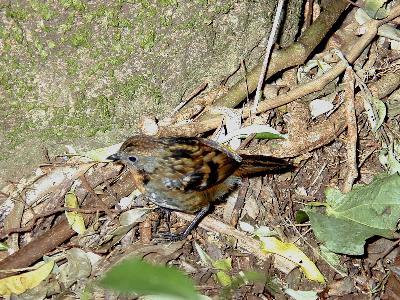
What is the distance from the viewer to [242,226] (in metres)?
4.00

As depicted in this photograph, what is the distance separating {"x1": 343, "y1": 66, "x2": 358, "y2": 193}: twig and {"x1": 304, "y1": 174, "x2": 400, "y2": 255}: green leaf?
23cm

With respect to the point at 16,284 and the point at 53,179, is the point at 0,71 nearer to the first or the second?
the point at 53,179

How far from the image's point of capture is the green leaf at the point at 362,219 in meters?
3.71

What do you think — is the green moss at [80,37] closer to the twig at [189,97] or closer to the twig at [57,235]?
the twig at [189,97]

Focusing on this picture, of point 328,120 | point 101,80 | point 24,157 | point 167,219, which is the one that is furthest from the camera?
point 328,120

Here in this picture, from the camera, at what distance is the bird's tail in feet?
Answer: 12.3

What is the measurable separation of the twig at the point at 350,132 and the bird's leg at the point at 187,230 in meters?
1.12

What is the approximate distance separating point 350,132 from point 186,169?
4.60 ft

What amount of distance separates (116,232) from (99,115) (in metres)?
0.86

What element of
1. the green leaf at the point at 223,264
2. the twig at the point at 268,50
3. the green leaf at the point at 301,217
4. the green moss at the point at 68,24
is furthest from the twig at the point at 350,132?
the green moss at the point at 68,24

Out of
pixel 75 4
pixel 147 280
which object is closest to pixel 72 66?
pixel 75 4

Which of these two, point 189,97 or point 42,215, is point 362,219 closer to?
point 189,97

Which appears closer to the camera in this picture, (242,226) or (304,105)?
(242,226)

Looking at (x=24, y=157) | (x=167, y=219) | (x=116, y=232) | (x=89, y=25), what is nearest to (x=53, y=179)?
(x=24, y=157)
